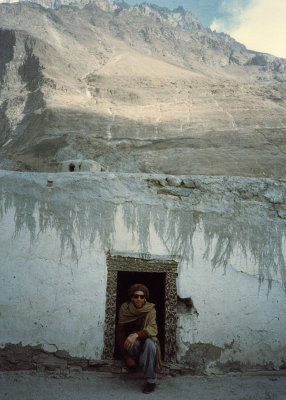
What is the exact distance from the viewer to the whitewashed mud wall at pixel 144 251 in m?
3.76

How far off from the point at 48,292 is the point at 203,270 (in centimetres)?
163

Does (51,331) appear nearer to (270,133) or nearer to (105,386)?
(105,386)

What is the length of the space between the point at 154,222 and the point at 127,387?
164cm

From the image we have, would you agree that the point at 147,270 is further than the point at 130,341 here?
Yes

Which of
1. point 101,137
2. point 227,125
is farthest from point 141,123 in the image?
point 227,125

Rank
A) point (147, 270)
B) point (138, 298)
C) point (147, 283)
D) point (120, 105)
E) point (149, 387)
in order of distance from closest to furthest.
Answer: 1. point (149, 387)
2. point (138, 298)
3. point (147, 270)
4. point (147, 283)
5. point (120, 105)

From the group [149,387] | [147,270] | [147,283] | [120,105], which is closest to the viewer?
[149,387]

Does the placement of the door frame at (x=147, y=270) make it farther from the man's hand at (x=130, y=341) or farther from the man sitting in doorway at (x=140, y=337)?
the man's hand at (x=130, y=341)

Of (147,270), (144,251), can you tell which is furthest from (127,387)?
(144,251)

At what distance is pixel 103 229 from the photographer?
396 cm

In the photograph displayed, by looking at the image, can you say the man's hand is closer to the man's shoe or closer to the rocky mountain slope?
the man's shoe

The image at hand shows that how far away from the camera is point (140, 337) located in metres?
3.49

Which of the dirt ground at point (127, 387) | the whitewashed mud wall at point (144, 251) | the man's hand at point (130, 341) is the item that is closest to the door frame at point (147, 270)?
the whitewashed mud wall at point (144, 251)

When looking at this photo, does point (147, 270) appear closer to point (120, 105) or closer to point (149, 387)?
point (149, 387)
